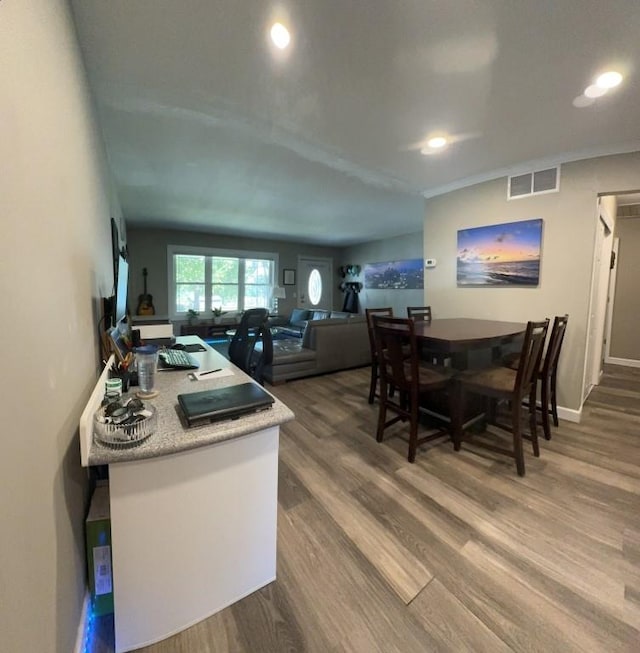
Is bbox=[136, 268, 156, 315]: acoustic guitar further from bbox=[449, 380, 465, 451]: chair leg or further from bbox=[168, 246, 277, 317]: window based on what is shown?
bbox=[449, 380, 465, 451]: chair leg

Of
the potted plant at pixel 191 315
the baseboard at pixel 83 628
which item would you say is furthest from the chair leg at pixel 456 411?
the potted plant at pixel 191 315

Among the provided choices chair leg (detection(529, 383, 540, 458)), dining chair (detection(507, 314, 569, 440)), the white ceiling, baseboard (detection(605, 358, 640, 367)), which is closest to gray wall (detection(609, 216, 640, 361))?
baseboard (detection(605, 358, 640, 367))

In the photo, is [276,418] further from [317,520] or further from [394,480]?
[394,480]

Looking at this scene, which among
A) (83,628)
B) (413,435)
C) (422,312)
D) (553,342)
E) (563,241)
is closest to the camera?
(83,628)

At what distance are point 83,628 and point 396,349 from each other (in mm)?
2014

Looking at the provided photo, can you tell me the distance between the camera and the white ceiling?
1.33 m

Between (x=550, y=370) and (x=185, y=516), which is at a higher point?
(x=550, y=370)

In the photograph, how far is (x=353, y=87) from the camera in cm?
180

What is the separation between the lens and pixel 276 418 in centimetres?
113

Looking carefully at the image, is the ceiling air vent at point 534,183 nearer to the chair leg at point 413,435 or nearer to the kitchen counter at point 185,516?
the chair leg at point 413,435

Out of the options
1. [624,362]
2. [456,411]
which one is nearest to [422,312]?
[456,411]

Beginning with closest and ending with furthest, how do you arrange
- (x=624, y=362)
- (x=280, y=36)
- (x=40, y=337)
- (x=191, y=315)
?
1. (x=40, y=337)
2. (x=280, y=36)
3. (x=624, y=362)
4. (x=191, y=315)

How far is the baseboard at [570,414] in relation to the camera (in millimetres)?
2830

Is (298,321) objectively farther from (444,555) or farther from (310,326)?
(444,555)
